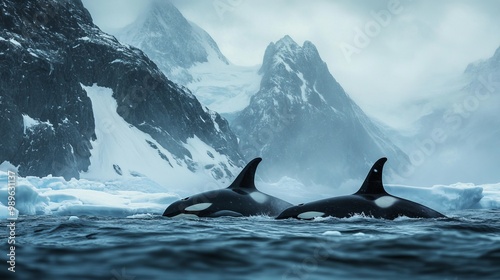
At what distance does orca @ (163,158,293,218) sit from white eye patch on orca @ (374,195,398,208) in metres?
3.42

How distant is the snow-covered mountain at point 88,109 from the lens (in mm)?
97500

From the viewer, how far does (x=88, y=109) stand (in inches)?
4646

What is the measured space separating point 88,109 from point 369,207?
4403 inches

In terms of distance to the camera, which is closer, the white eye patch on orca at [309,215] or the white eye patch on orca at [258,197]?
the white eye patch on orca at [309,215]

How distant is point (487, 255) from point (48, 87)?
109477 mm

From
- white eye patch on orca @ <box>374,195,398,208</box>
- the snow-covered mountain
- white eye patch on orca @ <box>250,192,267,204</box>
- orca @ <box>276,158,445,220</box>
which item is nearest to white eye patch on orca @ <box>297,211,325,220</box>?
orca @ <box>276,158,445,220</box>

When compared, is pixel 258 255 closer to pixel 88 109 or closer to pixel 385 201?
pixel 385 201

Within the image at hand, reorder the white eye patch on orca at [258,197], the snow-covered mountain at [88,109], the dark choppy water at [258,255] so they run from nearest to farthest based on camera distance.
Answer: the dark choppy water at [258,255] → the white eye patch on orca at [258,197] → the snow-covered mountain at [88,109]

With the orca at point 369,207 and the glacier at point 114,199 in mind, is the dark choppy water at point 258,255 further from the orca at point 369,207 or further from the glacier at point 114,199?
the glacier at point 114,199

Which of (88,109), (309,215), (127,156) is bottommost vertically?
(309,215)

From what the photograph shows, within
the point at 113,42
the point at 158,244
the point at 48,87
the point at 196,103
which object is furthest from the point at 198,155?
the point at 158,244

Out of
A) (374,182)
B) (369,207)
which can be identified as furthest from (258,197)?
(369,207)

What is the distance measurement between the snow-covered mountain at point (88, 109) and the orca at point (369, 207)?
281 feet

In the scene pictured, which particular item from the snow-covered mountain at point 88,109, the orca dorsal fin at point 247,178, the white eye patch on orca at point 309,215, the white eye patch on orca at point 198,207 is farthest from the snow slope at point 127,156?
the white eye patch on orca at point 309,215
